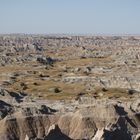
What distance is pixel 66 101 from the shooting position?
8994cm

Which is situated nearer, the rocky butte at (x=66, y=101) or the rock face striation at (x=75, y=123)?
the rock face striation at (x=75, y=123)

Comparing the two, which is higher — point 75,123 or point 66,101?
point 75,123

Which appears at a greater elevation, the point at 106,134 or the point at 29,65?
the point at 106,134

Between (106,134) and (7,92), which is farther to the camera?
(7,92)

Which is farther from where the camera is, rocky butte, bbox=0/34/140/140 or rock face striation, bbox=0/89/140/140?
rocky butte, bbox=0/34/140/140

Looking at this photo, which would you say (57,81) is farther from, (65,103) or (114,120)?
(114,120)

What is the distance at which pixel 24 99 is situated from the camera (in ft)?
303

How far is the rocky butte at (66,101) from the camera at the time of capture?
57281 millimetres

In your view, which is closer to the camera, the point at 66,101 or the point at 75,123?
the point at 75,123

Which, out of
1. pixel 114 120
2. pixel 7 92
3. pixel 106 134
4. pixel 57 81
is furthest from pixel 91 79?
pixel 106 134

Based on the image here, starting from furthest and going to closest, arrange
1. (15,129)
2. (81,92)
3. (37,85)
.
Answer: (37,85) → (81,92) → (15,129)

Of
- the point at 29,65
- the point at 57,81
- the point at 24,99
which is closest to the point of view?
the point at 24,99

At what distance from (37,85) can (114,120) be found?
56796 mm

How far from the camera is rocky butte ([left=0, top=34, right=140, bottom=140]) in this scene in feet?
188
